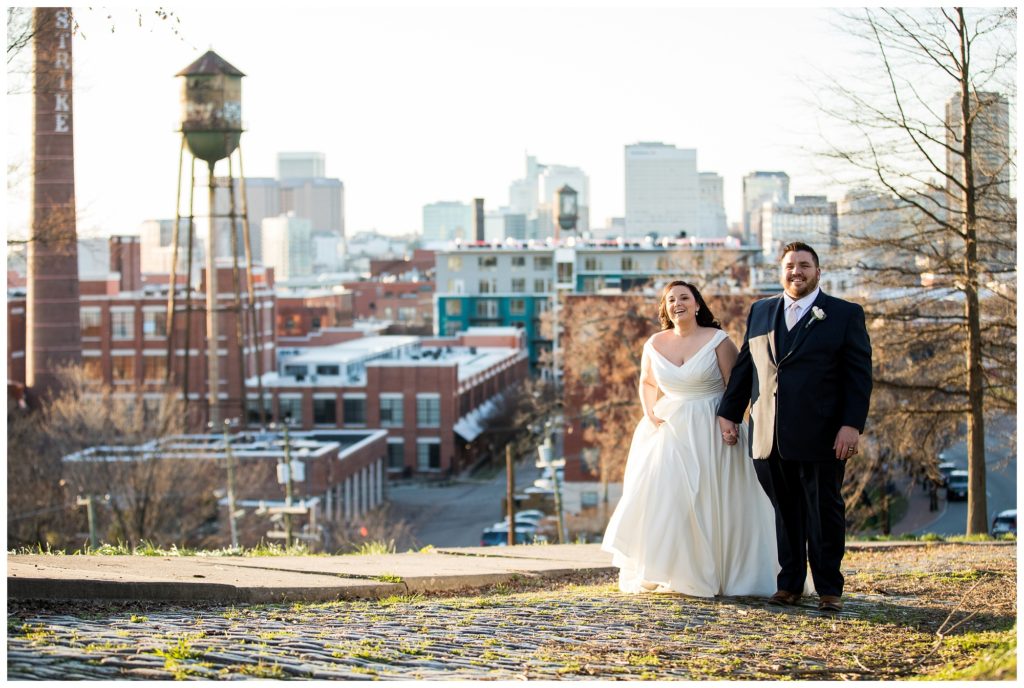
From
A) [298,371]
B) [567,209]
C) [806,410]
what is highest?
[567,209]

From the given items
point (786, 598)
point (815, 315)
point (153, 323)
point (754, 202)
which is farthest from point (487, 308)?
point (815, 315)

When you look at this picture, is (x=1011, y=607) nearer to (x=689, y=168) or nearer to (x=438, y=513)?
(x=438, y=513)

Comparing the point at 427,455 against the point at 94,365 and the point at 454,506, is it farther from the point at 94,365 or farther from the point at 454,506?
the point at 94,365

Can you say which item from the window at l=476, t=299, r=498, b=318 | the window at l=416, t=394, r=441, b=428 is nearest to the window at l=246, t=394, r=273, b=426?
the window at l=416, t=394, r=441, b=428

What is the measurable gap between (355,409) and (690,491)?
58.4m

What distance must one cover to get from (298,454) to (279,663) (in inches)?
1580

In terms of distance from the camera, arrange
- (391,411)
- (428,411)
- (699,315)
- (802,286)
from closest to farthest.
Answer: (802,286) → (699,315) → (428,411) → (391,411)

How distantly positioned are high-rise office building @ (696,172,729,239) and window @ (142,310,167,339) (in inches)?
3554

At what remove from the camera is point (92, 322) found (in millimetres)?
68875

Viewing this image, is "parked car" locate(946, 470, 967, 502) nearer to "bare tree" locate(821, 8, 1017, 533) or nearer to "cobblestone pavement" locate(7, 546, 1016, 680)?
"bare tree" locate(821, 8, 1017, 533)

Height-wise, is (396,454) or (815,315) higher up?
(815,315)

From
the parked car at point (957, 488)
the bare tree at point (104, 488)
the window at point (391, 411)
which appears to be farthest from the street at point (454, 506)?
the parked car at point (957, 488)

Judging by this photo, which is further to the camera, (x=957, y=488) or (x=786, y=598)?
(x=957, y=488)

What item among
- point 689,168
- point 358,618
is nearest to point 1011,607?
point 358,618
